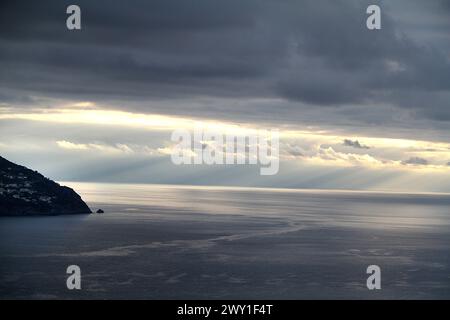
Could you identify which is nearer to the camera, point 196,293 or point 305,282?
point 196,293

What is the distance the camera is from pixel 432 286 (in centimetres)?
11388

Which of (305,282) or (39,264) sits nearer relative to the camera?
Result: (305,282)

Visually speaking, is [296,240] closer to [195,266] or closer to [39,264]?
[195,266]

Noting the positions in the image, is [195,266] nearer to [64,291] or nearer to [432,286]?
[64,291]

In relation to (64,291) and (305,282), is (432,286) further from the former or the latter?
(64,291)
